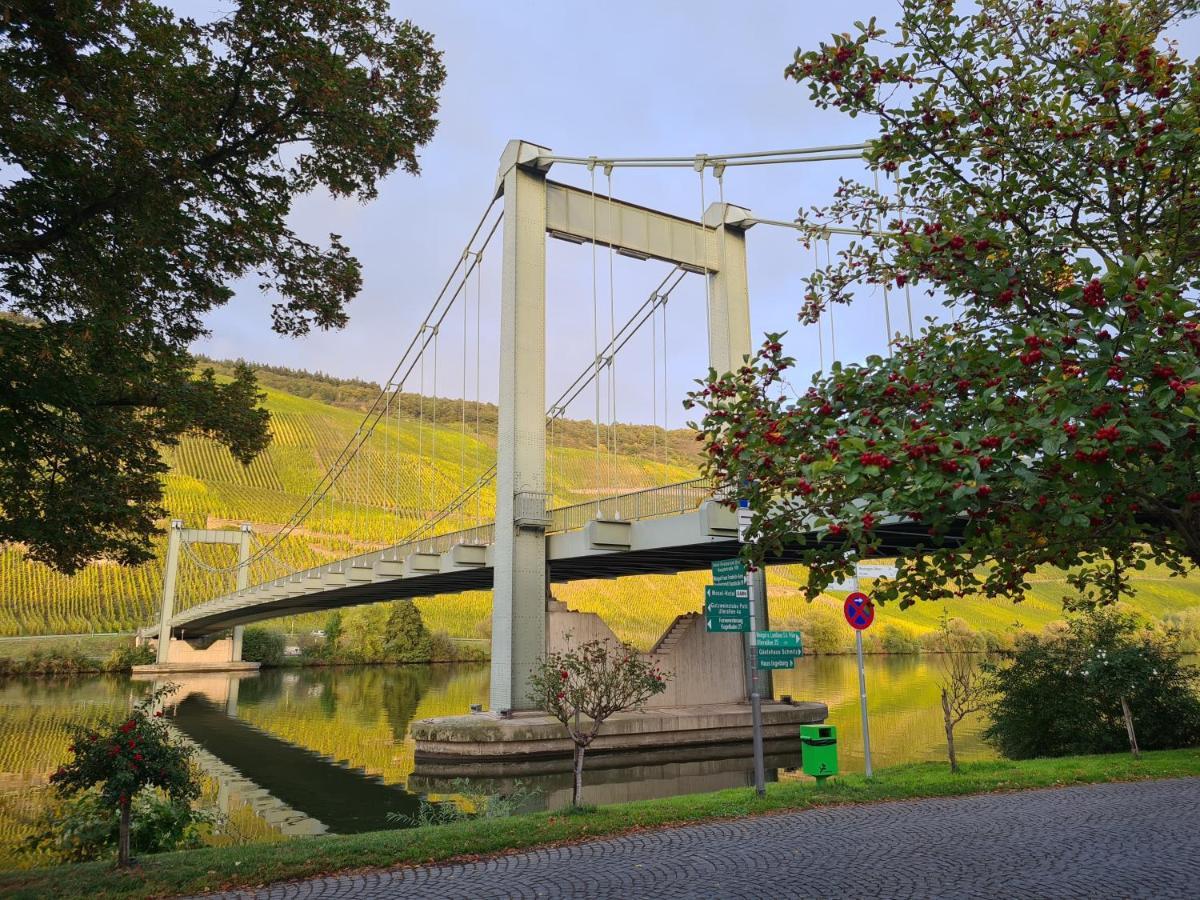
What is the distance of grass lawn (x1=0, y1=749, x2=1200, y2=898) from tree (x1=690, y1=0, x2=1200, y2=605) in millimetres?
4131

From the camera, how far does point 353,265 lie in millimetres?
8602

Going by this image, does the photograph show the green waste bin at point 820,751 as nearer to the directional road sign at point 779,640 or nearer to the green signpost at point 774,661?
the green signpost at point 774,661

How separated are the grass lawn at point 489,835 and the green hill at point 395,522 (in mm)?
27095

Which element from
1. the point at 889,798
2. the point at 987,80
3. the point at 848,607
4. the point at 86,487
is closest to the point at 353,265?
the point at 86,487

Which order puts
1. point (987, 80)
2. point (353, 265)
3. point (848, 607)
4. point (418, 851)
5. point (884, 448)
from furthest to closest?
point (848, 607) < point (353, 265) < point (418, 851) < point (987, 80) < point (884, 448)

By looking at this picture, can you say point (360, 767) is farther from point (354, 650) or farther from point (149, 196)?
point (354, 650)

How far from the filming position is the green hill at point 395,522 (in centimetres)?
5594

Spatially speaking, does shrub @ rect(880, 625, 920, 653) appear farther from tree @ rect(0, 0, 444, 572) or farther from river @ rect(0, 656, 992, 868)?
tree @ rect(0, 0, 444, 572)

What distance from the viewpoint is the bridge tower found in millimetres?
19656

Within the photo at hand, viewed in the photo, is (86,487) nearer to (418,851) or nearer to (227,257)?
(227,257)

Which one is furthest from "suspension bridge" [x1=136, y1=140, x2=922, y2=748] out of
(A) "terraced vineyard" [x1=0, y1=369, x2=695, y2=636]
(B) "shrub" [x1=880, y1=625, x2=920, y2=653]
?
(B) "shrub" [x1=880, y1=625, x2=920, y2=653]

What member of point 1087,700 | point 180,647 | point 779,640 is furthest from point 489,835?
point 180,647

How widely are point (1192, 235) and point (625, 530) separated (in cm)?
1586

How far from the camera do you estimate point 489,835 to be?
7.40 metres
